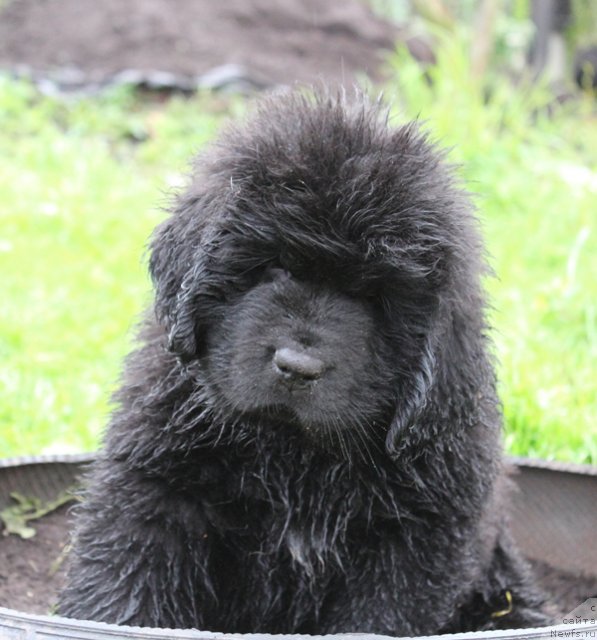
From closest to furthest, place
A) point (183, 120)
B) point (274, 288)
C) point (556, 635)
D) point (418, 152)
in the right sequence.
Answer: point (556, 635), point (274, 288), point (418, 152), point (183, 120)

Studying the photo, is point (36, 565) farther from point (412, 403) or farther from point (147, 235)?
point (147, 235)

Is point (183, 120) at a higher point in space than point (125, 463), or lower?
higher

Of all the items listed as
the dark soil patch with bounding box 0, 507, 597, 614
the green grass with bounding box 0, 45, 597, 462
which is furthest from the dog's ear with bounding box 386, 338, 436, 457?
the dark soil patch with bounding box 0, 507, 597, 614

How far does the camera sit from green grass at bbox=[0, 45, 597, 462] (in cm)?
423

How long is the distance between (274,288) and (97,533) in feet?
2.59

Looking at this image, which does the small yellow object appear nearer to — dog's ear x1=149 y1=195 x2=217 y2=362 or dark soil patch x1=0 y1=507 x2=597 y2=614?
dark soil patch x1=0 y1=507 x2=597 y2=614

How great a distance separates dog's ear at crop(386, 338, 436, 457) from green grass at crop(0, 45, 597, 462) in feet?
1.43

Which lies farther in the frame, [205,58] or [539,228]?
[205,58]

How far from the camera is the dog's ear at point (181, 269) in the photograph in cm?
245

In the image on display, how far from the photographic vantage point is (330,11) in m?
11.1

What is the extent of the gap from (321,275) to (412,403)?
369 mm

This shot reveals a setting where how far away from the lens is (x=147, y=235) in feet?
16.1

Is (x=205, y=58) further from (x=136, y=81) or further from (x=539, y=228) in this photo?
(x=539, y=228)

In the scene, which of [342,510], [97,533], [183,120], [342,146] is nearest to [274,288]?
[342,146]
